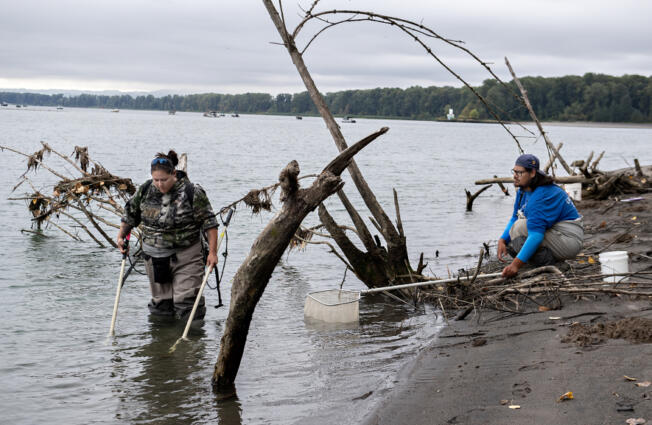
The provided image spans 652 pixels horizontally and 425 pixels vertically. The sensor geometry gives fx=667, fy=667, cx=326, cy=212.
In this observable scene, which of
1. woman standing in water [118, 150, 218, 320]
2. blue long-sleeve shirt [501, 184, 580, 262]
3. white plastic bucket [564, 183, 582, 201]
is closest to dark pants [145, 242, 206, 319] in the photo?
woman standing in water [118, 150, 218, 320]

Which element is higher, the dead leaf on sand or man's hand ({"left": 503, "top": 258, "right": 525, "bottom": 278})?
man's hand ({"left": 503, "top": 258, "right": 525, "bottom": 278})

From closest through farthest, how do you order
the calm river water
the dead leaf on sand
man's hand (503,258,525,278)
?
the dead leaf on sand → the calm river water → man's hand (503,258,525,278)

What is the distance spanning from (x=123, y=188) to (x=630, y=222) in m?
8.95

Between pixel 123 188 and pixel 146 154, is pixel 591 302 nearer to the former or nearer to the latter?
pixel 123 188

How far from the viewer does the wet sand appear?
3947 mm

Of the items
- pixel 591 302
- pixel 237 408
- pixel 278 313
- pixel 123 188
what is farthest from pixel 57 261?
pixel 591 302

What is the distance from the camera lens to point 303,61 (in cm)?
801

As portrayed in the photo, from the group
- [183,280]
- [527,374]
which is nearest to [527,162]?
[527,374]

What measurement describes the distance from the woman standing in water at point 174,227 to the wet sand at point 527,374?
2581mm

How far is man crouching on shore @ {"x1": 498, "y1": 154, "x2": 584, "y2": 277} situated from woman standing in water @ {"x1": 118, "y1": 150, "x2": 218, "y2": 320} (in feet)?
10.3

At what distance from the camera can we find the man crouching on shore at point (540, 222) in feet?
21.7

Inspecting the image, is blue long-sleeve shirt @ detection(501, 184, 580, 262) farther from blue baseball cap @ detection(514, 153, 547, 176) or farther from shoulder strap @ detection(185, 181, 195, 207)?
shoulder strap @ detection(185, 181, 195, 207)

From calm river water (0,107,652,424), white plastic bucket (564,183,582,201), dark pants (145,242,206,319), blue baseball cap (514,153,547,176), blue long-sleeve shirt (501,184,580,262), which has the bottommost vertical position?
calm river water (0,107,652,424)

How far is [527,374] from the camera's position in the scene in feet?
15.4
